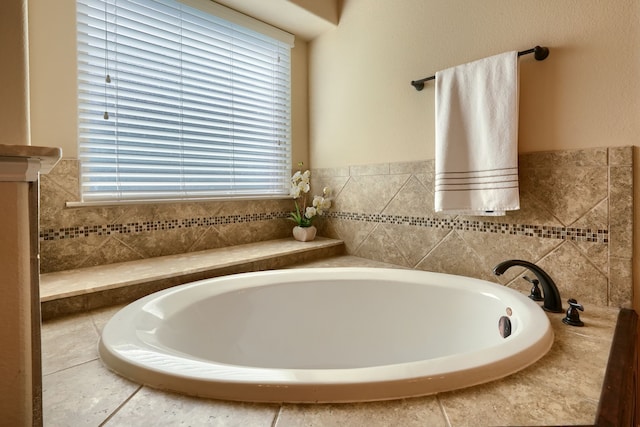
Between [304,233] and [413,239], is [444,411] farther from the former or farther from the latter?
[304,233]

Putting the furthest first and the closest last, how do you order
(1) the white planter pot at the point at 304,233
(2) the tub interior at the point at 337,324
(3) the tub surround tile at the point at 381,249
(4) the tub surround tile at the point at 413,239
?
(1) the white planter pot at the point at 304,233 → (3) the tub surround tile at the point at 381,249 → (4) the tub surround tile at the point at 413,239 → (2) the tub interior at the point at 337,324

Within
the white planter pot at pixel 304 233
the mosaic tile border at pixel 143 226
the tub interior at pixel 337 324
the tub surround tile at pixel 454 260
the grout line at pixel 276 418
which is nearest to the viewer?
the grout line at pixel 276 418

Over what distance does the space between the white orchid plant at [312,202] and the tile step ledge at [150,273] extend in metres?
0.19

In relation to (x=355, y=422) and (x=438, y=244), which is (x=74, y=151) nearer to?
(x=355, y=422)

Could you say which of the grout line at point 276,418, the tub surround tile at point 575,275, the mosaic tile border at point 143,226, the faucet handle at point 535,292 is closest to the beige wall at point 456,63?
the tub surround tile at point 575,275

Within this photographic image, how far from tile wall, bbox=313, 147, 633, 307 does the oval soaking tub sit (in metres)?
0.23

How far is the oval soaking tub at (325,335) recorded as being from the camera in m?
0.66

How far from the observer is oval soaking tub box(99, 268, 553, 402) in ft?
2.16

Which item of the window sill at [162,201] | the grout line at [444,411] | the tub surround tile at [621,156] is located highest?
the tub surround tile at [621,156]

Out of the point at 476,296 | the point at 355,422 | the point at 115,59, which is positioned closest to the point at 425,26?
the point at 476,296

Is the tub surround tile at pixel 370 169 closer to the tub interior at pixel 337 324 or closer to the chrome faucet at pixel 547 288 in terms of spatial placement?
the tub interior at pixel 337 324

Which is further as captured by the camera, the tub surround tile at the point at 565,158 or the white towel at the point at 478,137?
the white towel at the point at 478,137

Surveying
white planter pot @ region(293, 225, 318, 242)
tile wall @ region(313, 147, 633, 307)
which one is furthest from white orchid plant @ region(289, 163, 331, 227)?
tile wall @ region(313, 147, 633, 307)

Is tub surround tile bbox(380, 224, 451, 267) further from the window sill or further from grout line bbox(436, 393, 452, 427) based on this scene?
grout line bbox(436, 393, 452, 427)
